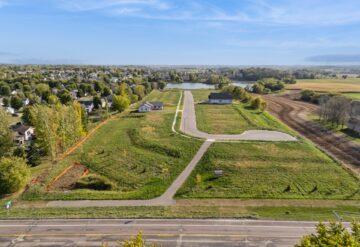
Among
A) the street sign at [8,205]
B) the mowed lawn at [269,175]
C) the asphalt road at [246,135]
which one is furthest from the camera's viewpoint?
the asphalt road at [246,135]

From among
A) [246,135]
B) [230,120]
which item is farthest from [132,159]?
[230,120]

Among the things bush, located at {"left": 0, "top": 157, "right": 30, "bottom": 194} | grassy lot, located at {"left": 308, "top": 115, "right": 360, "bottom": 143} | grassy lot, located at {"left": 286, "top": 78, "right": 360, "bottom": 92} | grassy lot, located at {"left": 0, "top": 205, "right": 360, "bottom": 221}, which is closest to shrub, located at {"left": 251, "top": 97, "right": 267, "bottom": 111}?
grassy lot, located at {"left": 308, "top": 115, "right": 360, "bottom": 143}

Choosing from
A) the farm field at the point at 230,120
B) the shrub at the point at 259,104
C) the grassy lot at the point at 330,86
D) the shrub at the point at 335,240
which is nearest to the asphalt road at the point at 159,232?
the shrub at the point at 335,240

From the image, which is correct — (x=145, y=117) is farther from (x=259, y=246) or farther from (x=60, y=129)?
(x=259, y=246)

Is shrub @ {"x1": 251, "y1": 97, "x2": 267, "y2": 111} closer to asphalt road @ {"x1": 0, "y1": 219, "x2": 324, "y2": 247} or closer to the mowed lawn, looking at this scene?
the mowed lawn

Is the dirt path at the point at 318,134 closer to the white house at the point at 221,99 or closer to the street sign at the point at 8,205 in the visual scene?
the white house at the point at 221,99
